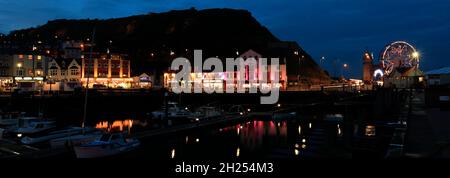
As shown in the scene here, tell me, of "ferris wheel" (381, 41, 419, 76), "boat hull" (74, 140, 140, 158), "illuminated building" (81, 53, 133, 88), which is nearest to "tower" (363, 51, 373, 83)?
"ferris wheel" (381, 41, 419, 76)

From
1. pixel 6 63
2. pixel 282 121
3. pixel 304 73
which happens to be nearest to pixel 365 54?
pixel 304 73

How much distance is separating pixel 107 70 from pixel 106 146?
9557cm

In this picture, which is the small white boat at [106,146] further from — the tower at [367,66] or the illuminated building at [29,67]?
the tower at [367,66]

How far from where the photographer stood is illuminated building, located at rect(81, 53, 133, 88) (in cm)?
11592

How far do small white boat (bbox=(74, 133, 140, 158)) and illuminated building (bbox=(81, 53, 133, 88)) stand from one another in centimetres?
8629

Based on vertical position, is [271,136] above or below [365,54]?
below

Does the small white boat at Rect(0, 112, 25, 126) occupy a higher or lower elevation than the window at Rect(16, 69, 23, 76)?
lower

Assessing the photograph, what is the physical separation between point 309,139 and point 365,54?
5366 inches

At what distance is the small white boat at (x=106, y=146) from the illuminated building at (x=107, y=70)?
86.3 meters

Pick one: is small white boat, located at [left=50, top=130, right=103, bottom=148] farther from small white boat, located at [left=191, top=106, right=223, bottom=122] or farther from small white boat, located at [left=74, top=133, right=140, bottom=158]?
small white boat, located at [left=191, top=106, right=223, bottom=122]

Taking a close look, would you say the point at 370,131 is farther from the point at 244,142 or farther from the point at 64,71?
the point at 64,71

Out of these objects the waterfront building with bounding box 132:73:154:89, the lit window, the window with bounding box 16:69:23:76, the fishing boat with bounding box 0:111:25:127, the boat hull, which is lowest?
the lit window

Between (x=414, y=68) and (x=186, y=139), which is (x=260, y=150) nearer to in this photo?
(x=186, y=139)
